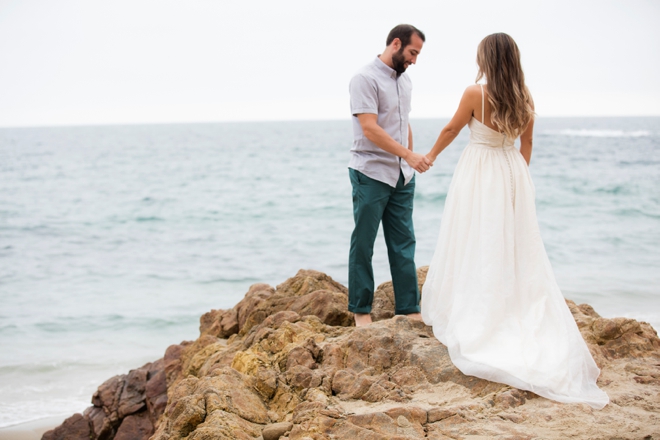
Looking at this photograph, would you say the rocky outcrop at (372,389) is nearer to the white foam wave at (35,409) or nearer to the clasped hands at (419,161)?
the clasped hands at (419,161)

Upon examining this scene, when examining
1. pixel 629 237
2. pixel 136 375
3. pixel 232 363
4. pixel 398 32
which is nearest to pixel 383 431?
pixel 232 363

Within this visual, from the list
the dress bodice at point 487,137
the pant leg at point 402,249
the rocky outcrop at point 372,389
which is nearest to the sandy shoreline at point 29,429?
the rocky outcrop at point 372,389

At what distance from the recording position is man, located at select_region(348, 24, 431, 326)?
160 inches

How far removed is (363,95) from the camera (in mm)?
4082

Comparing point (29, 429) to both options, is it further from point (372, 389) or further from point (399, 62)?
point (399, 62)

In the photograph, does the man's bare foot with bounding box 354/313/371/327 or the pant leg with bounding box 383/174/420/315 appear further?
the pant leg with bounding box 383/174/420/315

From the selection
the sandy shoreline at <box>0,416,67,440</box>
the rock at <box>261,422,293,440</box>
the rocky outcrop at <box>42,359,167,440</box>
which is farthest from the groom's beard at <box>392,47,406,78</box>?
the sandy shoreline at <box>0,416,67,440</box>

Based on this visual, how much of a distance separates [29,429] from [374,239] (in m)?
4.15

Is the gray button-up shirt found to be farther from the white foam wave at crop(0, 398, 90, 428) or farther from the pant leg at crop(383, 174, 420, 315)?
the white foam wave at crop(0, 398, 90, 428)

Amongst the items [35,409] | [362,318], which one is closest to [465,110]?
[362,318]

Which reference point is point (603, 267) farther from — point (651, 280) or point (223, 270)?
point (223, 270)

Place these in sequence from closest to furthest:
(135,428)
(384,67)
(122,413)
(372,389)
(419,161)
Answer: (372,389), (419,161), (384,67), (135,428), (122,413)

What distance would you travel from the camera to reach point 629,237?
14.6 m

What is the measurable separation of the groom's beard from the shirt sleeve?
0.21m
